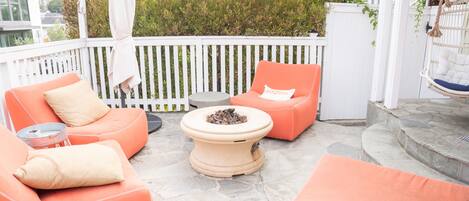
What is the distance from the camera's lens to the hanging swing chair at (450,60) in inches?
117

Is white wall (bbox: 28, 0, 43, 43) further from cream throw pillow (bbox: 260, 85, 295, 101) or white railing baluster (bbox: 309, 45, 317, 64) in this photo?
white railing baluster (bbox: 309, 45, 317, 64)

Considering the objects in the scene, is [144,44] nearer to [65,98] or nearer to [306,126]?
[65,98]

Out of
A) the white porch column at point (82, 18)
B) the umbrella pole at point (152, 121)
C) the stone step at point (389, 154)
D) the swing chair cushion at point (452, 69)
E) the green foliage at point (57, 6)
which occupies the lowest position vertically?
the umbrella pole at point (152, 121)

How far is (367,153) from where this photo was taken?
289 centimetres

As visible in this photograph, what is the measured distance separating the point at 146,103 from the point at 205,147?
2313 mm

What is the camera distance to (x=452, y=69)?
11.2ft

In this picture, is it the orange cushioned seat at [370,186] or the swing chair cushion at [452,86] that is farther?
the swing chair cushion at [452,86]

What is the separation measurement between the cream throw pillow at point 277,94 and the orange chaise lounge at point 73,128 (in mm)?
1596

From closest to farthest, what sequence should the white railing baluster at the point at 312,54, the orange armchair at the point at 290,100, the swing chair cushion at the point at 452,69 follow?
1. the swing chair cushion at the point at 452,69
2. the orange armchair at the point at 290,100
3. the white railing baluster at the point at 312,54

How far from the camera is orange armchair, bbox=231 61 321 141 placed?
3.70 m

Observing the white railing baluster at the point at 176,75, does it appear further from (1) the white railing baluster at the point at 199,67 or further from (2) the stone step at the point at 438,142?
(2) the stone step at the point at 438,142

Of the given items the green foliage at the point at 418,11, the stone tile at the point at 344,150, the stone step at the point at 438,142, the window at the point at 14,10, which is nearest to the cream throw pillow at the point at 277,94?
the stone tile at the point at 344,150

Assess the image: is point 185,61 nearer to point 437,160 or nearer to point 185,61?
point 185,61

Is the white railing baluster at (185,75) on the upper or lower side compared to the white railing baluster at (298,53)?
lower
